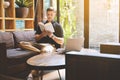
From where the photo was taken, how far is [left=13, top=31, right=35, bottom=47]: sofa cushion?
420 cm

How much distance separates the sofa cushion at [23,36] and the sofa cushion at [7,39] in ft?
0.42

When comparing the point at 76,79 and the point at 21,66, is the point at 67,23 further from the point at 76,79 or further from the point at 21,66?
the point at 76,79

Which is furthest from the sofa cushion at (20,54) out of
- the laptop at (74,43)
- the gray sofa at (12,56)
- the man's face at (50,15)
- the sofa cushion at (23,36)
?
the laptop at (74,43)

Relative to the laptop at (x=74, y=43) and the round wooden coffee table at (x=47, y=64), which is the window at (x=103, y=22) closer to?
the laptop at (x=74, y=43)

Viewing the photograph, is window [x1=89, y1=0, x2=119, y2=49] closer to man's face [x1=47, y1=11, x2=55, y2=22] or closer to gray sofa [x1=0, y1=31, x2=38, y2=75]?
man's face [x1=47, y1=11, x2=55, y2=22]

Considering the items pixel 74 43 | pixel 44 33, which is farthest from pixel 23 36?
pixel 74 43

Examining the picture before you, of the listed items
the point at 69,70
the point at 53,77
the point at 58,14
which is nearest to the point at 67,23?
the point at 58,14

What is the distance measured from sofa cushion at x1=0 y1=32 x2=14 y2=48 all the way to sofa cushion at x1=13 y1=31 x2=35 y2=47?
0.13 metres

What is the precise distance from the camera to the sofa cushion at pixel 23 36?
4195mm

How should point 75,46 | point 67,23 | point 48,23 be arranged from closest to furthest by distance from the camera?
1. point 75,46
2. point 48,23
3. point 67,23

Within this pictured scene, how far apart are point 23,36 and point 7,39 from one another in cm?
43

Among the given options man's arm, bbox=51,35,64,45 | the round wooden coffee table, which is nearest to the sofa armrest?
the round wooden coffee table

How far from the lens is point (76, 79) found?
7.16ft

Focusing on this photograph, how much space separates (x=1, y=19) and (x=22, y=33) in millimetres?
501
